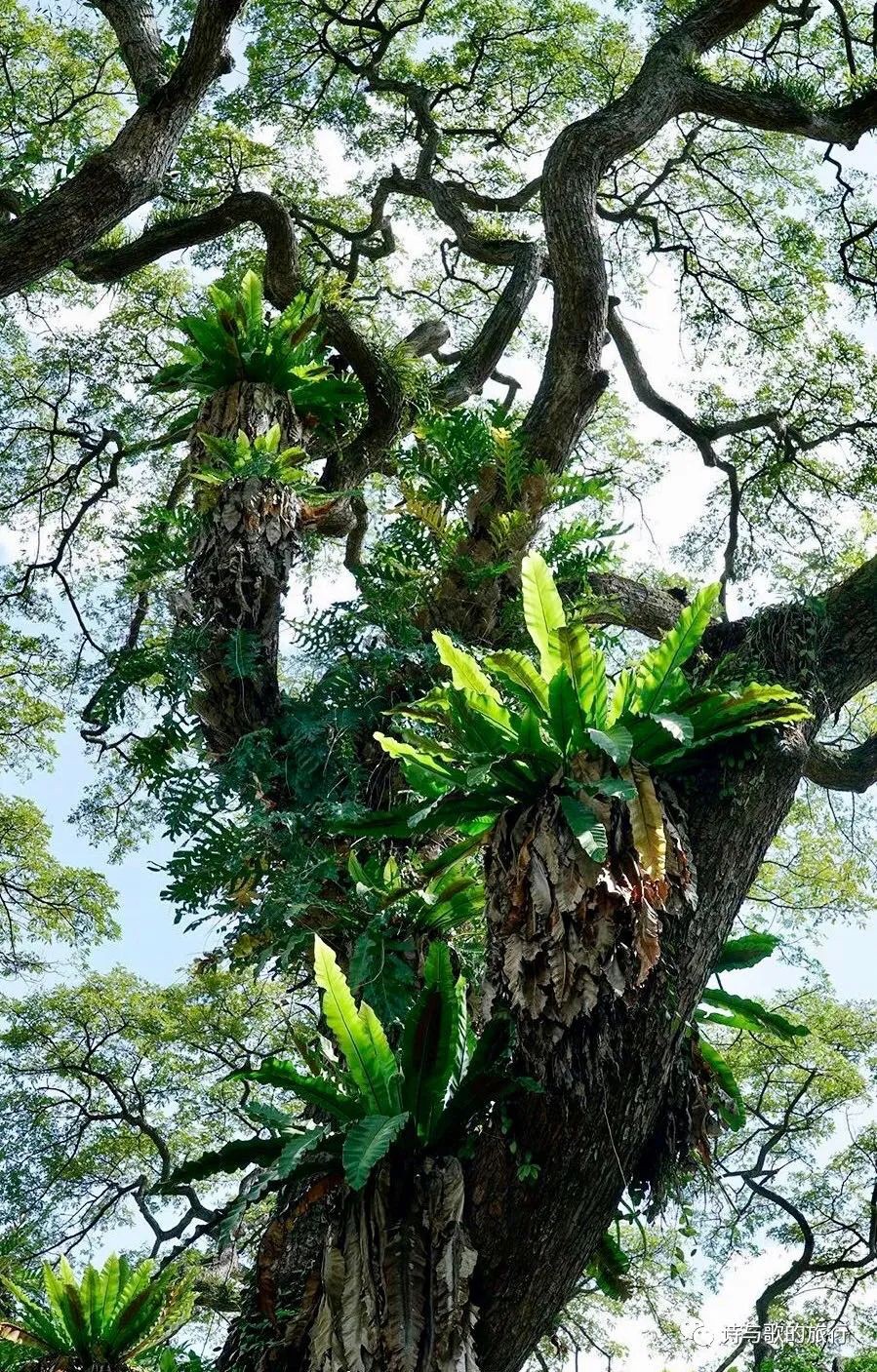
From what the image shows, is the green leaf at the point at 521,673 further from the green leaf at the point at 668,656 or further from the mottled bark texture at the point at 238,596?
the mottled bark texture at the point at 238,596

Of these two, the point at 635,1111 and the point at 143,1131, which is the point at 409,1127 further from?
the point at 143,1131

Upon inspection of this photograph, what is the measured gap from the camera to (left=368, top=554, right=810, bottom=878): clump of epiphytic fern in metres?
3.50

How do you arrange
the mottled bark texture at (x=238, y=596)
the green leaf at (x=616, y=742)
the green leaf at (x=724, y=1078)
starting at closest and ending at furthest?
the green leaf at (x=616, y=742)
the green leaf at (x=724, y=1078)
the mottled bark texture at (x=238, y=596)

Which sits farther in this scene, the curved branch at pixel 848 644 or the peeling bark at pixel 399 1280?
the curved branch at pixel 848 644

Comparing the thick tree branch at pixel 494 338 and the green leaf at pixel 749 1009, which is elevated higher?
the thick tree branch at pixel 494 338

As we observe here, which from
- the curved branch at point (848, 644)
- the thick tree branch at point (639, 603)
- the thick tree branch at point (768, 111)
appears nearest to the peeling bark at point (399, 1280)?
the curved branch at point (848, 644)

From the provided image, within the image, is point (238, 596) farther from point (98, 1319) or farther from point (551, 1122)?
point (98, 1319)

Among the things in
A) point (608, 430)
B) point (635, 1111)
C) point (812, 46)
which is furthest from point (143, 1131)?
point (812, 46)

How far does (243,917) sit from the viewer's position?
4.69 m

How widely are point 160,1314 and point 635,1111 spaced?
306 cm

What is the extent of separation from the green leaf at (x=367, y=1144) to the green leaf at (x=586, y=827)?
817mm

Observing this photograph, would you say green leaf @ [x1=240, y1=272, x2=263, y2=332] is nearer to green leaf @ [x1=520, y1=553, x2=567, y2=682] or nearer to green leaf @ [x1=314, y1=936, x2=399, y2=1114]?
green leaf @ [x1=520, y1=553, x2=567, y2=682]

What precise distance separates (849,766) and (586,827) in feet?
8.03

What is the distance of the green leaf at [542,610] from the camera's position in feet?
12.0
